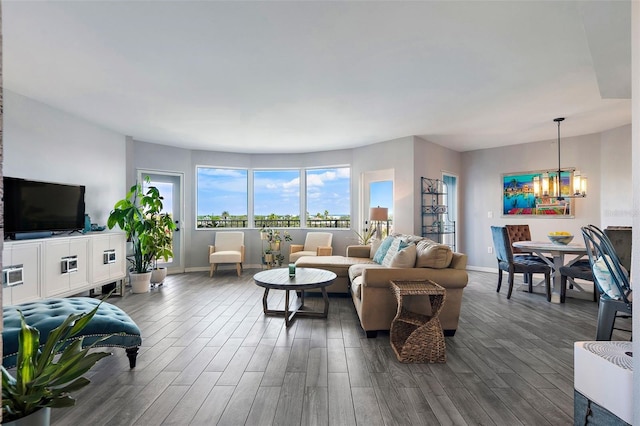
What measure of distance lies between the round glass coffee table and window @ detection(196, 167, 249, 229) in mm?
3436

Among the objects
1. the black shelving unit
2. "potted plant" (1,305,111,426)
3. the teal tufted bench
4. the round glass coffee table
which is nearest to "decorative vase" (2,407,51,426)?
"potted plant" (1,305,111,426)

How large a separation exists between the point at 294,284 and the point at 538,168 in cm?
533

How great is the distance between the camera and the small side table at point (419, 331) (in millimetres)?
2598

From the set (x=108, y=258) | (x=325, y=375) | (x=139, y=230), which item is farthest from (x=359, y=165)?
(x=325, y=375)

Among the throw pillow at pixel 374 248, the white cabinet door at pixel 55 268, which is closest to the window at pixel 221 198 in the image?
the white cabinet door at pixel 55 268

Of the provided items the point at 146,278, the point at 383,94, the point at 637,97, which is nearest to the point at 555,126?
the point at 383,94

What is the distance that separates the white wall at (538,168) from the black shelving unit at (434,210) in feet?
2.32

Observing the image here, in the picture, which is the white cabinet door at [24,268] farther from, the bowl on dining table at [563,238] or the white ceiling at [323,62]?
the bowl on dining table at [563,238]

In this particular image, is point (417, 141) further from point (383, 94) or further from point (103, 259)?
point (103, 259)

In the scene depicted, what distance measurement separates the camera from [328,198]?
7.04 metres

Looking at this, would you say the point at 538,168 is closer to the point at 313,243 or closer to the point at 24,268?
the point at 313,243

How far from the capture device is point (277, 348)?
9.30 ft

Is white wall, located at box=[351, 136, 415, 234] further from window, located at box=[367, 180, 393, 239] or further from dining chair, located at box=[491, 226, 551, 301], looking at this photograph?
dining chair, located at box=[491, 226, 551, 301]

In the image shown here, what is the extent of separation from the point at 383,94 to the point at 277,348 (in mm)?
2900
